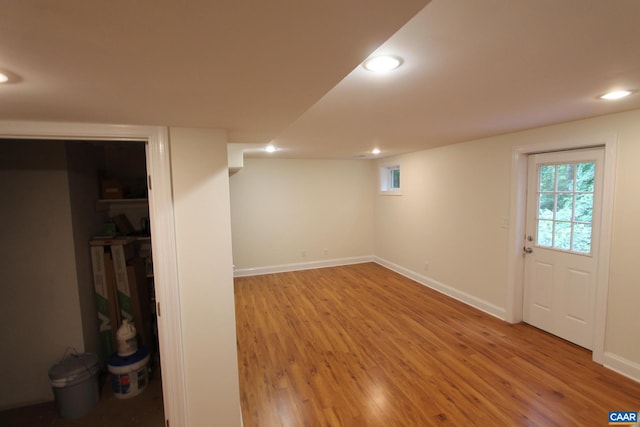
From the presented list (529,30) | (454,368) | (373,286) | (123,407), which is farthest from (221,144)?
(373,286)

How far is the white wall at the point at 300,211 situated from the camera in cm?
554

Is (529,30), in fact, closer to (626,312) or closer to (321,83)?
(321,83)

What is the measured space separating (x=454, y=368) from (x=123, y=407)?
2.86 meters

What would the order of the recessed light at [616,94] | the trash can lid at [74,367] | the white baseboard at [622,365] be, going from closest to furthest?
the recessed light at [616,94], the trash can lid at [74,367], the white baseboard at [622,365]

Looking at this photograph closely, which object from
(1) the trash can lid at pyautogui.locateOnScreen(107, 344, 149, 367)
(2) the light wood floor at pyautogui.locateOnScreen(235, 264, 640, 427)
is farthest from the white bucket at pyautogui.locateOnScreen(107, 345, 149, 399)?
(2) the light wood floor at pyautogui.locateOnScreen(235, 264, 640, 427)

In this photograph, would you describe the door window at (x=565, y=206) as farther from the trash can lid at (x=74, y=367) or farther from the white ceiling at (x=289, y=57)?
the trash can lid at (x=74, y=367)

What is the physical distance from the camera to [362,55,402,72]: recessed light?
135cm

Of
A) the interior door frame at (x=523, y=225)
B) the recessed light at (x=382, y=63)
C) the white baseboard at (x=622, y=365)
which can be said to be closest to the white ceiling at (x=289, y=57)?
the recessed light at (x=382, y=63)

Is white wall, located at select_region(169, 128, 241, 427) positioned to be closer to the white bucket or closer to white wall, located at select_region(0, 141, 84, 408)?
the white bucket

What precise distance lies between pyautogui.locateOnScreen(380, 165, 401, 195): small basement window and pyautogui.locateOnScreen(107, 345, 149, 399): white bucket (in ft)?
15.7

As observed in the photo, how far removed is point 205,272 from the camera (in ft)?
5.99

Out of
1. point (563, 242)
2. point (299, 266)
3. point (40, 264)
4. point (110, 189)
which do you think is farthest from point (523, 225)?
point (40, 264)

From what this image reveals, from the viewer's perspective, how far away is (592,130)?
107 inches

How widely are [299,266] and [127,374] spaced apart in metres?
3.68
